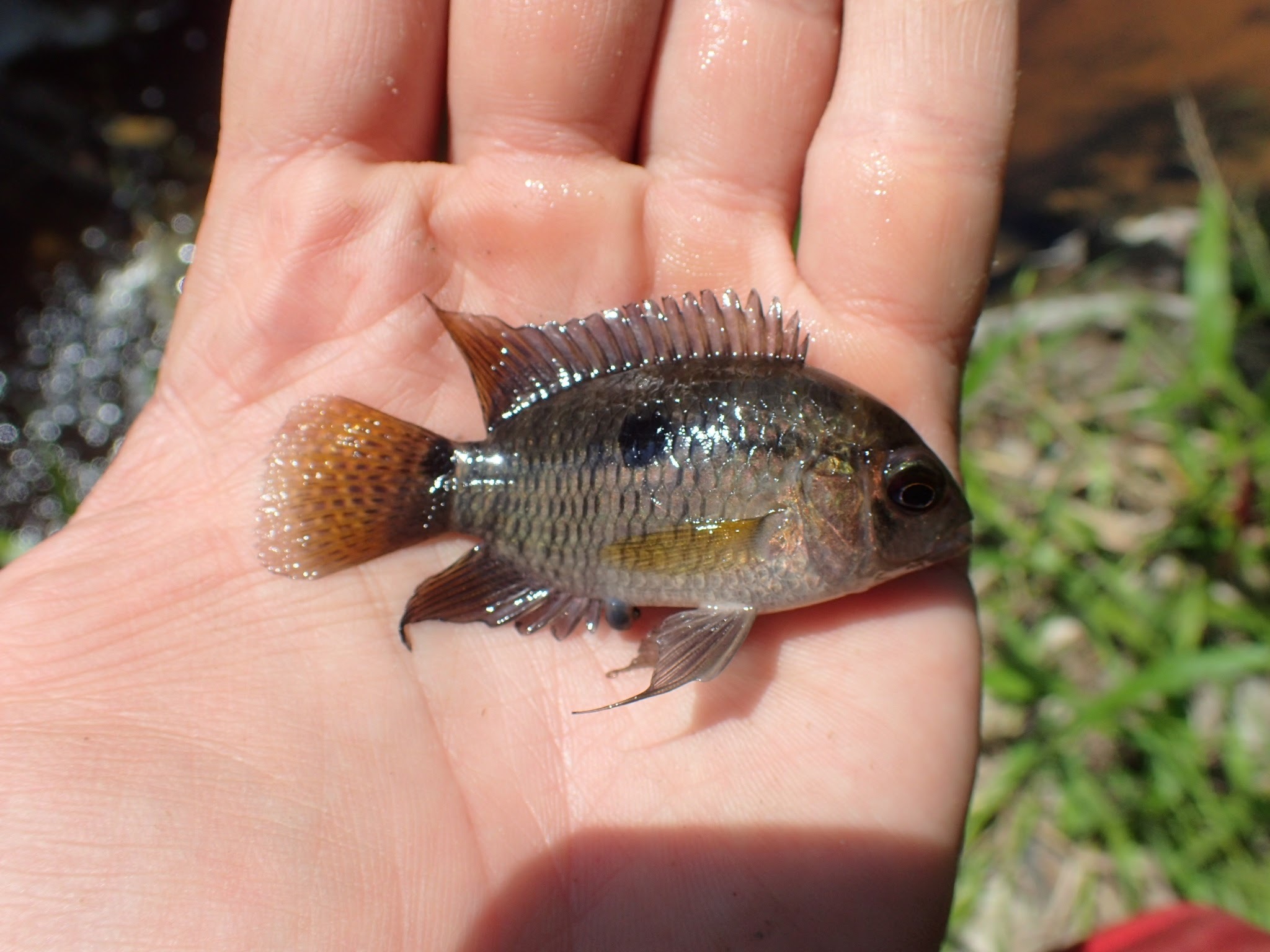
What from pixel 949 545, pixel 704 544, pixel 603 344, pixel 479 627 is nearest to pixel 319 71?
pixel 603 344

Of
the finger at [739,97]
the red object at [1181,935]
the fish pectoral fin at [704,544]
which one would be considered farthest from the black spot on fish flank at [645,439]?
the red object at [1181,935]

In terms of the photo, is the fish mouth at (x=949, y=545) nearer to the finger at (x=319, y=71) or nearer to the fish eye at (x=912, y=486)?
the fish eye at (x=912, y=486)

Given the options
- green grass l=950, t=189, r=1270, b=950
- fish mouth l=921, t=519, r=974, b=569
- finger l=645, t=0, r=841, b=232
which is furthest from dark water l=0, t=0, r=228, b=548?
green grass l=950, t=189, r=1270, b=950

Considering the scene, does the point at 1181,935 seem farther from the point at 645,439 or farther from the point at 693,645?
the point at 645,439

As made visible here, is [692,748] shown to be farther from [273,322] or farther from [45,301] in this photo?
[45,301]

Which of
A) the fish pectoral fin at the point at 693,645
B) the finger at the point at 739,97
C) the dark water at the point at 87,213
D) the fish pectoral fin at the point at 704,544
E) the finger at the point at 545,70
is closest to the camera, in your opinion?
the fish pectoral fin at the point at 693,645

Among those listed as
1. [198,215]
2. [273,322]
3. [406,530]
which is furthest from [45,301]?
[406,530]

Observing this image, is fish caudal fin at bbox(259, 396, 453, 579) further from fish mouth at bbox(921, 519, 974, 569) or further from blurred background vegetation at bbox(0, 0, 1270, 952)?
blurred background vegetation at bbox(0, 0, 1270, 952)
